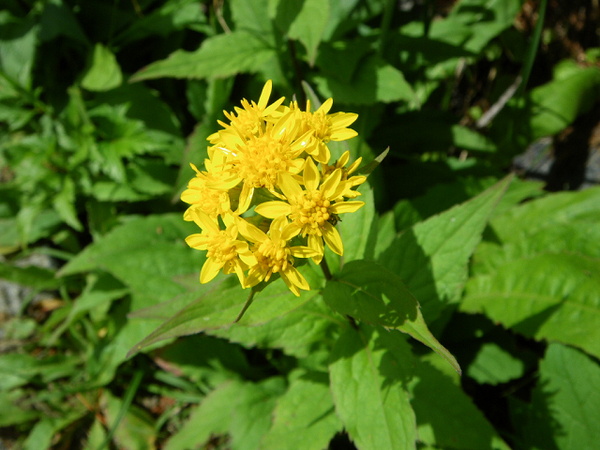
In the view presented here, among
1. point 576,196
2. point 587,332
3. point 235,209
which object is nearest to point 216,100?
point 235,209

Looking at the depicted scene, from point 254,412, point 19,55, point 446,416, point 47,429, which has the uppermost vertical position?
point 19,55

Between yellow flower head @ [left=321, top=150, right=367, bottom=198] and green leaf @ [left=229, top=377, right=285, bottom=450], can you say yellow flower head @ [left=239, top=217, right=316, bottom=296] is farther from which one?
green leaf @ [left=229, top=377, right=285, bottom=450]

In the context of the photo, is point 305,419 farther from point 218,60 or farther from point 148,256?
point 218,60

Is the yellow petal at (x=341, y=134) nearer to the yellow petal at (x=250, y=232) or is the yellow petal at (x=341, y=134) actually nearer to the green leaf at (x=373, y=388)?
the yellow petal at (x=250, y=232)

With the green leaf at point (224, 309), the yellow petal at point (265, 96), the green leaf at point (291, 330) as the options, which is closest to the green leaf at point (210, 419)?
the green leaf at point (291, 330)

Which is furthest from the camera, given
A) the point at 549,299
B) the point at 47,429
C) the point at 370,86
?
the point at 47,429

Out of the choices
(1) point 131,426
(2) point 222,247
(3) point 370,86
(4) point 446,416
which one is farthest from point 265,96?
(1) point 131,426

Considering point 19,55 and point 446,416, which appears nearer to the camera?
point 446,416

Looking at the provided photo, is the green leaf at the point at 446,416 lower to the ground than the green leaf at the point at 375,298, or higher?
lower
